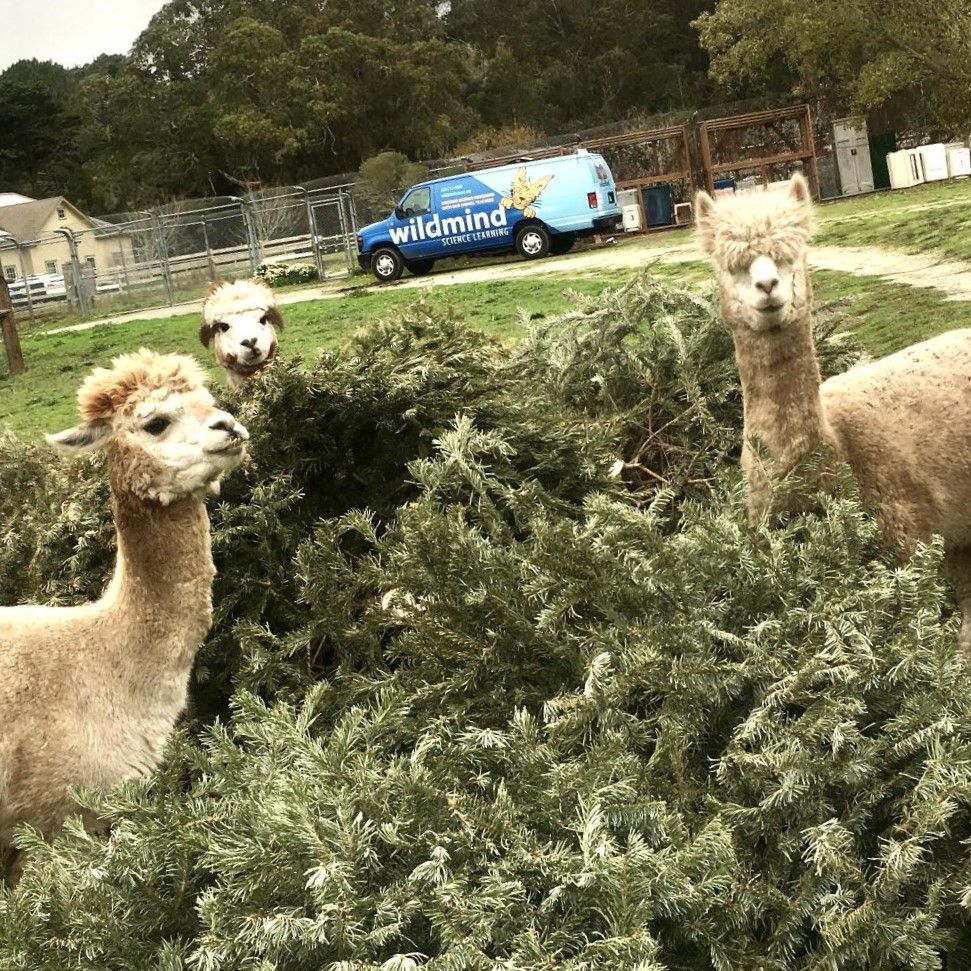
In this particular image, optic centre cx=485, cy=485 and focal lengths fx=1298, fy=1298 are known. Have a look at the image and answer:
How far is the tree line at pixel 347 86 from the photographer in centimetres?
6341

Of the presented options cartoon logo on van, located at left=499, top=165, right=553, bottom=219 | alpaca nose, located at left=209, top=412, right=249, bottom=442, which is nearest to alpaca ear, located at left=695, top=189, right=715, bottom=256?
alpaca nose, located at left=209, top=412, right=249, bottom=442

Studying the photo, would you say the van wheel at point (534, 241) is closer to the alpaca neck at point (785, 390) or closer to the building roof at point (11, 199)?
the alpaca neck at point (785, 390)

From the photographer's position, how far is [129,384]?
455cm

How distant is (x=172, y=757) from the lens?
3.30 m

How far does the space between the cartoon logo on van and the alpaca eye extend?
2445cm

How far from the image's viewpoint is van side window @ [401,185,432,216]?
95.7 feet

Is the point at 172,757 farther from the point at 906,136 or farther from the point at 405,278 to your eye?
the point at 906,136

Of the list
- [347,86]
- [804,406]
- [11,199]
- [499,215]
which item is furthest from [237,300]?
[11,199]

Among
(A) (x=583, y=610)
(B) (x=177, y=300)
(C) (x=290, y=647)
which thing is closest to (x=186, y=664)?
(C) (x=290, y=647)

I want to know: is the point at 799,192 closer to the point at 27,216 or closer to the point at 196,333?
the point at 196,333

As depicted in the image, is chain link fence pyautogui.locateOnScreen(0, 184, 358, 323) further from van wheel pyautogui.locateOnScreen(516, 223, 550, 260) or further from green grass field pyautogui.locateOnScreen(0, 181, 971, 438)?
green grass field pyautogui.locateOnScreen(0, 181, 971, 438)

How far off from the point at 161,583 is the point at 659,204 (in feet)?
95.6

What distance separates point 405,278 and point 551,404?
78.6ft

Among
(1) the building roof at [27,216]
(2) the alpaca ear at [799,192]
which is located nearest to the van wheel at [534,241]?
(2) the alpaca ear at [799,192]
